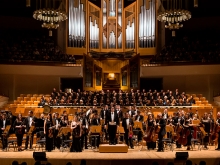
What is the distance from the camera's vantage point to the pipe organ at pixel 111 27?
719 inches

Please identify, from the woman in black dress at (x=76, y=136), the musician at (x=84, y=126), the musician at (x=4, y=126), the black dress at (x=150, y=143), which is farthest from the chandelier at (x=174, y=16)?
the musician at (x=4, y=126)

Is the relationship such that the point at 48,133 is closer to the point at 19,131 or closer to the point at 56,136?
the point at 56,136

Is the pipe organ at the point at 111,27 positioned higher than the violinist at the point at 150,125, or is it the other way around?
the pipe organ at the point at 111,27

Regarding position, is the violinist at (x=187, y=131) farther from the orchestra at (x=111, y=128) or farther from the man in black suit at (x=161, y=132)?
the man in black suit at (x=161, y=132)

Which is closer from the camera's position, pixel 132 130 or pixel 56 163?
pixel 56 163

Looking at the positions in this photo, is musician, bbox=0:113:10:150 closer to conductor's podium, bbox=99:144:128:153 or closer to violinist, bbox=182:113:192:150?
conductor's podium, bbox=99:144:128:153

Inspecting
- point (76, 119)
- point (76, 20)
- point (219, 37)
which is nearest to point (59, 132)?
point (76, 119)

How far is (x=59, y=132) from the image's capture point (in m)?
9.26

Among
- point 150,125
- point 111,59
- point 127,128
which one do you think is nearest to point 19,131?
point 127,128

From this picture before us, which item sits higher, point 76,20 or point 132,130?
point 76,20

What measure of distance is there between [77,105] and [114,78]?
489 centimetres

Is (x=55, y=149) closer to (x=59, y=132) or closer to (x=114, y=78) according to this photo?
(x=59, y=132)

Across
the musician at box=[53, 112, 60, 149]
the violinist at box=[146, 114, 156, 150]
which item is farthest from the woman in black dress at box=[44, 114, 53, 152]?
the violinist at box=[146, 114, 156, 150]

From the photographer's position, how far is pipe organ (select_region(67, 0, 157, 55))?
719 inches
